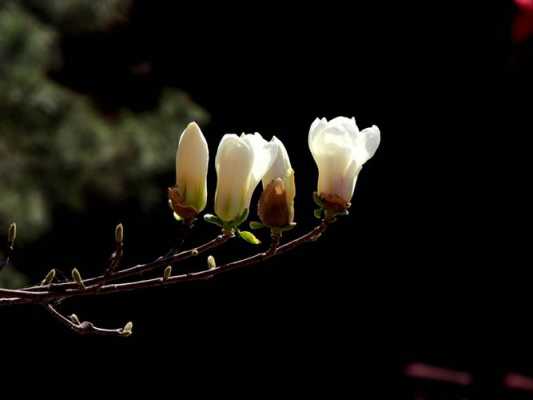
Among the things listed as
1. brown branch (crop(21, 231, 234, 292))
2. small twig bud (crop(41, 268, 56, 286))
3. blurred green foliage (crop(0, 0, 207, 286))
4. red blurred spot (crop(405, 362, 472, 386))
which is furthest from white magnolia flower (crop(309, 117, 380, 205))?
red blurred spot (crop(405, 362, 472, 386))

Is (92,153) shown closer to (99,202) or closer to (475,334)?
(99,202)

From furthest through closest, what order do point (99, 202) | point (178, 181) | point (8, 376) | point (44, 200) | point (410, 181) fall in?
point (410, 181) < point (8, 376) < point (99, 202) < point (44, 200) < point (178, 181)

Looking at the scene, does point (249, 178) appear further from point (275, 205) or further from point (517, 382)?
point (517, 382)

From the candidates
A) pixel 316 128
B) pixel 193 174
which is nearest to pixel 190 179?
pixel 193 174

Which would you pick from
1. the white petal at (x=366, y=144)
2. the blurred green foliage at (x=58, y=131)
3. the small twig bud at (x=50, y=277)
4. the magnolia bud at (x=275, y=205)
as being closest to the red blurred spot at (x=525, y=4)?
the blurred green foliage at (x=58, y=131)

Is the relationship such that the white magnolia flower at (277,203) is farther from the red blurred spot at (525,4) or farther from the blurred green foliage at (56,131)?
the red blurred spot at (525,4)

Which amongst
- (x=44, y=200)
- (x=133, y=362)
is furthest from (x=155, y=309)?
(x=44, y=200)

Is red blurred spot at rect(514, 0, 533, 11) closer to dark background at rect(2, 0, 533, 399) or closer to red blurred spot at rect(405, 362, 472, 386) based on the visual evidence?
dark background at rect(2, 0, 533, 399)
